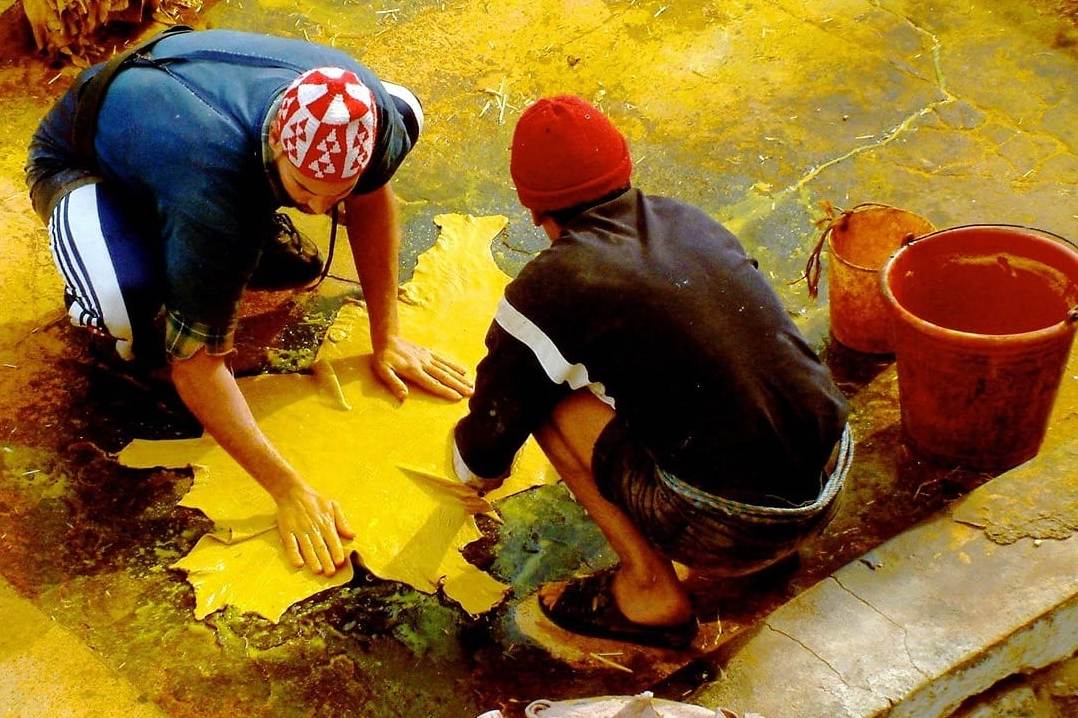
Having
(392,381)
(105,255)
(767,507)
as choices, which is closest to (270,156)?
(105,255)

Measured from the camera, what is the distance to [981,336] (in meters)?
2.86

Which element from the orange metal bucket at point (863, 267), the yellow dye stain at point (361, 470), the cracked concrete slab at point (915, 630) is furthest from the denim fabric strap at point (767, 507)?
the orange metal bucket at point (863, 267)

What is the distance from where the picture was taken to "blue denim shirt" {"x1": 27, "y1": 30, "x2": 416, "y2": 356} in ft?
8.63

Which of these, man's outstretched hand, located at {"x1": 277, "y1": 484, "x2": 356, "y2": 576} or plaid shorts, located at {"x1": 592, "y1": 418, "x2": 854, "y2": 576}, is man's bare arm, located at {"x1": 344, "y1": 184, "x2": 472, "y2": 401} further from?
plaid shorts, located at {"x1": 592, "y1": 418, "x2": 854, "y2": 576}

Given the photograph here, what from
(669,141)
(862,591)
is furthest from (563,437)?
(669,141)

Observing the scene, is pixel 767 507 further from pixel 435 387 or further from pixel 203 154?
pixel 203 154

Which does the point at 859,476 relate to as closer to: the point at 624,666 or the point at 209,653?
the point at 624,666

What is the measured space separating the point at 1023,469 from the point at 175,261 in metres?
2.20

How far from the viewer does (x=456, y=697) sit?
274 cm

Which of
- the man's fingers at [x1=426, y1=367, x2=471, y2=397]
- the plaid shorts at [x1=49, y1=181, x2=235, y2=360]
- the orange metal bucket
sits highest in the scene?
the plaid shorts at [x1=49, y1=181, x2=235, y2=360]

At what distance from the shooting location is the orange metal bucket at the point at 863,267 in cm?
337

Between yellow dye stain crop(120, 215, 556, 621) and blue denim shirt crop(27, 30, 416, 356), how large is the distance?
0.61m

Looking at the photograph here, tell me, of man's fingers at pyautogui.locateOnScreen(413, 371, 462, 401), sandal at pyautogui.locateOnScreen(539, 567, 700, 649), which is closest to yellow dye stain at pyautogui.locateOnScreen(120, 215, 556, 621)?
man's fingers at pyautogui.locateOnScreen(413, 371, 462, 401)

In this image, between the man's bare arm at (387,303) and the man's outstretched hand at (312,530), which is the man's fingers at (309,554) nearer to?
the man's outstretched hand at (312,530)
